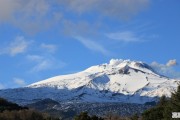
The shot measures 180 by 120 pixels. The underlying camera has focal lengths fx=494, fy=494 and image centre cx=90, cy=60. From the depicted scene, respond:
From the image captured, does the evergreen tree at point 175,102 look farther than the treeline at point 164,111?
No

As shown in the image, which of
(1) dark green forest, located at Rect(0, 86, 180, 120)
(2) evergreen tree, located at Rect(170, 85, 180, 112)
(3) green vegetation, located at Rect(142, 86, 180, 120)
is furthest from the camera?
(1) dark green forest, located at Rect(0, 86, 180, 120)

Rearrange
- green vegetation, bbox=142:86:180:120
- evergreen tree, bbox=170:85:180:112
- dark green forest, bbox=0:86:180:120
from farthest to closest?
dark green forest, bbox=0:86:180:120, green vegetation, bbox=142:86:180:120, evergreen tree, bbox=170:85:180:112

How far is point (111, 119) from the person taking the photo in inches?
4621

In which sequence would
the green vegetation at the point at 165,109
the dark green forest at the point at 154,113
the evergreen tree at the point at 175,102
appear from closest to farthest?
the evergreen tree at the point at 175,102 < the green vegetation at the point at 165,109 < the dark green forest at the point at 154,113

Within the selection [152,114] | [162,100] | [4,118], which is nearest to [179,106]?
[152,114]

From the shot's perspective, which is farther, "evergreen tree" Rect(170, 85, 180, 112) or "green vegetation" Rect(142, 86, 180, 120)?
"green vegetation" Rect(142, 86, 180, 120)

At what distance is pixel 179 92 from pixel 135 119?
30.9 m

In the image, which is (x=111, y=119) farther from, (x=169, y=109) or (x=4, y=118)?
(x=169, y=109)

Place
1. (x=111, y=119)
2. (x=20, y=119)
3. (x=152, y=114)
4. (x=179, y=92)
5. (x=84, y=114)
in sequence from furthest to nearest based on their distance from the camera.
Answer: (x=20, y=119) < (x=111, y=119) < (x=152, y=114) < (x=84, y=114) < (x=179, y=92)

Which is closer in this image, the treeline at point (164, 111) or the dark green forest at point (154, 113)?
the treeline at point (164, 111)

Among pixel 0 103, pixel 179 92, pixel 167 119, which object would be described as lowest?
pixel 167 119

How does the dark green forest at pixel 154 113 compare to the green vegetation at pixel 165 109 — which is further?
the dark green forest at pixel 154 113

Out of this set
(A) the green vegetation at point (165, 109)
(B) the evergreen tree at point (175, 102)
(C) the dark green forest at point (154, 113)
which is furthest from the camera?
(C) the dark green forest at point (154, 113)

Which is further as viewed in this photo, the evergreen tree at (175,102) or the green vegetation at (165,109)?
the green vegetation at (165,109)
